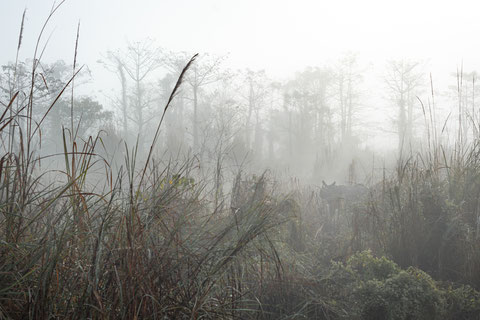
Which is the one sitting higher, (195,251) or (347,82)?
(347,82)

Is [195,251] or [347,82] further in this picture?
[347,82]

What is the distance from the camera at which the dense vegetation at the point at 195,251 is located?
117cm

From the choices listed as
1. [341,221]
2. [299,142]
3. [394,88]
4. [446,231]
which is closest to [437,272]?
[446,231]

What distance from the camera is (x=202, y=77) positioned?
69.3 feet

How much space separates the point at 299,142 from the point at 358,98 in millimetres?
11578

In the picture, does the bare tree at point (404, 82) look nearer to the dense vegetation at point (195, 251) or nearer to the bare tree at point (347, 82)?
the bare tree at point (347, 82)

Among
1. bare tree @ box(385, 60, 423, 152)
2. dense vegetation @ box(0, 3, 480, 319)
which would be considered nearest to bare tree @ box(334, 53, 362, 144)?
bare tree @ box(385, 60, 423, 152)

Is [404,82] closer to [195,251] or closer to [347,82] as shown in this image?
[347,82]

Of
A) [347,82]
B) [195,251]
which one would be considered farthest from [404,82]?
[195,251]

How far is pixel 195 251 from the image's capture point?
4.93 feet

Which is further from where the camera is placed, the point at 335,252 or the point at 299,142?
the point at 299,142

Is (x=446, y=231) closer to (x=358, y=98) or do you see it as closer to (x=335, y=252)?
(x=335, y=252)

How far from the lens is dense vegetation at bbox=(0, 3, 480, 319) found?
1.17 meters

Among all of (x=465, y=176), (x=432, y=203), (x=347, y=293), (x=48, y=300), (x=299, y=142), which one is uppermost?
(x=299, y=142)
